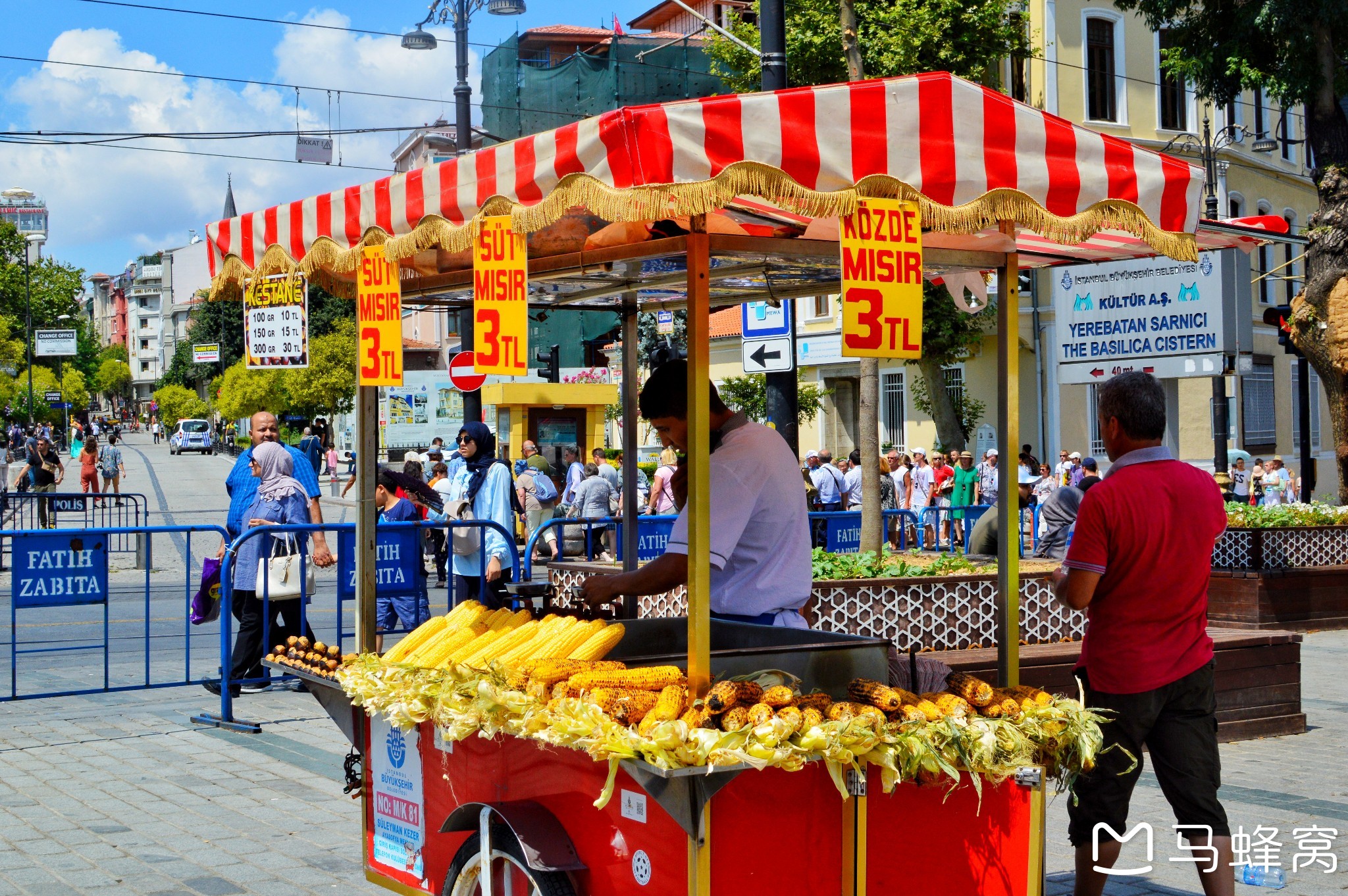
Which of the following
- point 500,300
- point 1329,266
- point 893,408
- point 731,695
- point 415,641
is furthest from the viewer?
point 893,408

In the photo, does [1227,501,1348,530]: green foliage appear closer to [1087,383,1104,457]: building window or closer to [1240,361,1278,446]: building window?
[1087,383,1104,457]: building window

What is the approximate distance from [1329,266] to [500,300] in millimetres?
14866

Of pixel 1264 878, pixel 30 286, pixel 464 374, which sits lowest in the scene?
pixel 1264 878

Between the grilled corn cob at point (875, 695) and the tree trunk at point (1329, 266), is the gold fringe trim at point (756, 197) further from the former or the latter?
the tree trunk at point (1329, 266)

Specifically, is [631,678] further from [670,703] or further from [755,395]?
[755,395]

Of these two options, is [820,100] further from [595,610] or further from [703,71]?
[703,71]

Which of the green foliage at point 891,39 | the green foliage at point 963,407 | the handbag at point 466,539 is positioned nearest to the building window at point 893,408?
the green foliage at point 963,407

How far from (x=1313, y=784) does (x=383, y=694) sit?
546cm

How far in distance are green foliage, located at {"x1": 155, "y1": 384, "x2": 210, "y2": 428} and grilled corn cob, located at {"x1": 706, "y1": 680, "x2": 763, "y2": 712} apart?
8598 cm

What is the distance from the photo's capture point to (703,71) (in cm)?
4859

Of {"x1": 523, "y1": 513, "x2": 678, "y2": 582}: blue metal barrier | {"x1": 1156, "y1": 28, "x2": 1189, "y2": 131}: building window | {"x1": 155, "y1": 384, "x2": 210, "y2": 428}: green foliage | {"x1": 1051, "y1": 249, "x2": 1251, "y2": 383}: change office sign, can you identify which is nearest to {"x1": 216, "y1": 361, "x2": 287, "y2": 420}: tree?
{"x1": 155, "y1": 384, "x2": 210, "y2": 428}: green foliage

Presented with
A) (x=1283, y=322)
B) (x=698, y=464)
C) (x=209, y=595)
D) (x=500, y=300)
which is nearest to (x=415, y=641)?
(x=500, y=300)

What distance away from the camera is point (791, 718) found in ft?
11.0

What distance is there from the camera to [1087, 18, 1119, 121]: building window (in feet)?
108
